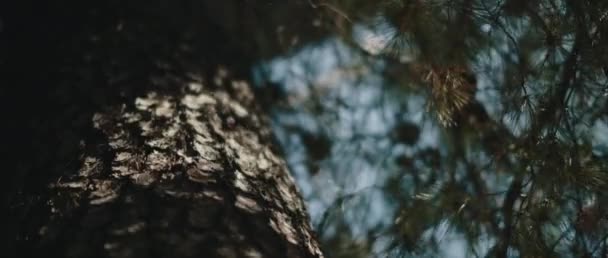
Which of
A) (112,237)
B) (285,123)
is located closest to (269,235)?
(112,237)

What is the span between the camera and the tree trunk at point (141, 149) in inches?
41.8

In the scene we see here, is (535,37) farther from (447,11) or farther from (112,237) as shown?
(112,237)

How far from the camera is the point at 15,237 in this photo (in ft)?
3.52

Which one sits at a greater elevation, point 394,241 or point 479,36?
point 479,36

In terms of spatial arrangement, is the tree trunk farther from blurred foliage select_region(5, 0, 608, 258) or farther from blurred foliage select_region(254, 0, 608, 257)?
blurred foliage select_region(254, 0, 608, 257)

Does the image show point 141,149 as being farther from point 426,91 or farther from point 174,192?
point 426,91

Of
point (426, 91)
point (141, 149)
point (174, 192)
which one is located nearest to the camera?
point (174, 192)

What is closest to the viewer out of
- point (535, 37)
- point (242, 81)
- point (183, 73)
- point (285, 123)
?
point (535, 37)

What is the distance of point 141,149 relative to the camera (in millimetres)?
1260

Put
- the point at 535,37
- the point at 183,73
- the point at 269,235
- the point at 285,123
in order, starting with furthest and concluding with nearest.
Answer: the point at 285,123 → the point at 183,73 → the point at 535,37 → the point at 269,235

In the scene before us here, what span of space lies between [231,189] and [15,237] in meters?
0.34

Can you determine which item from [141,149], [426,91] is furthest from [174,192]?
[426,91]

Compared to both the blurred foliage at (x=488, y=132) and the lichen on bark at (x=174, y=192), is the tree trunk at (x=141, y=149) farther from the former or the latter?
the blurred foliage at (x=488, y=132)

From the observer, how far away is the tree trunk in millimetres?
1061
